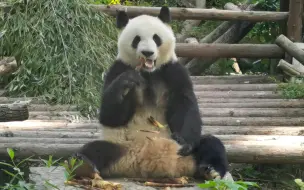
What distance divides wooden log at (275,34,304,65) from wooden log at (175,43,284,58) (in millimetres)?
225

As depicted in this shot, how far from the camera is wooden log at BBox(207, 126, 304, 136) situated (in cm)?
489

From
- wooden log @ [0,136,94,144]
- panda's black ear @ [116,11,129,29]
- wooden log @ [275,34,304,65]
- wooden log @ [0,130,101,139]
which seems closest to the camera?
panda's black ear @ [116,11,129,29]

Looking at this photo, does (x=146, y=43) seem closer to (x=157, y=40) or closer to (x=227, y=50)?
(x=157, y=40)

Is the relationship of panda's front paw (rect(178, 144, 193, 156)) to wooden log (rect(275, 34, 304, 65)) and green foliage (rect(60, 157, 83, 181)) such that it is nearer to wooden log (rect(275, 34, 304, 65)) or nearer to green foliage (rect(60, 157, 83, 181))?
green foliage (rect(60, 157, 83, 181))

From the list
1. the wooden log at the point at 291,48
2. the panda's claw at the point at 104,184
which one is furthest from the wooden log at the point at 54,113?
the wooden log at the point at 291,48

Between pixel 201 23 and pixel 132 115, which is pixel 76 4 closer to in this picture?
pixel 132 115

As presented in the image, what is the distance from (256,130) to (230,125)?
0.35 meters

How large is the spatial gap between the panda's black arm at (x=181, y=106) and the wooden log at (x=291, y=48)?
3329mm

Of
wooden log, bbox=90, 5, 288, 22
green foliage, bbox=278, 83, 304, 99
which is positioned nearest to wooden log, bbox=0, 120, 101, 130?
green foliage, bbox=278, 83, 304, 99

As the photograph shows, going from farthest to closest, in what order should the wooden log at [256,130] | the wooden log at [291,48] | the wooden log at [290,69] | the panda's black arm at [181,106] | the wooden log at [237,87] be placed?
the wooden log at [290,69] → the wooden log at [291,48] → the wooden log at [237,87] → the wooden log at [256,130] → the panda's black arm at [181,106]

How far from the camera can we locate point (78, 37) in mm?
6879

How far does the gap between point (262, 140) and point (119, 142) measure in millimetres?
1326

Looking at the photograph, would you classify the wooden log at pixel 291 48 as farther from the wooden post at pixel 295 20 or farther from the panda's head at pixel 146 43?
the panda's head at pixel 146 43

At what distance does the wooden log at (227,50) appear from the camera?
7535 mm
